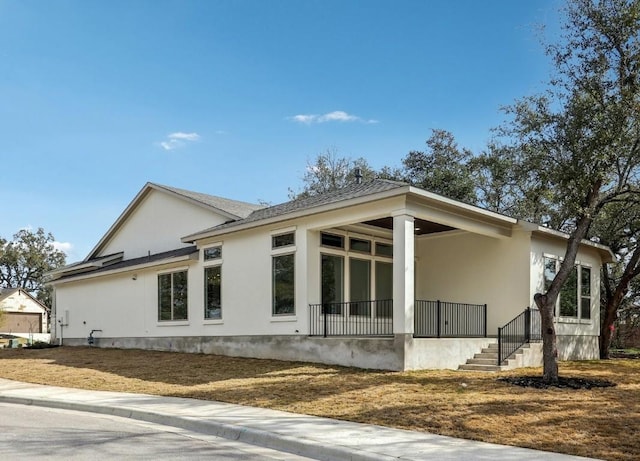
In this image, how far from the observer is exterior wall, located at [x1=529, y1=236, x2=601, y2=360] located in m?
18.5

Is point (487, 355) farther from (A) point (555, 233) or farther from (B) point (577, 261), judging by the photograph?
(B) point (577, 261)

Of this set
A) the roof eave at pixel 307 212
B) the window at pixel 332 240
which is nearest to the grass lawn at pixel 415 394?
the window at pixel 332 240

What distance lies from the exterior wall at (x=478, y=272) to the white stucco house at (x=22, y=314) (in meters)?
45.4

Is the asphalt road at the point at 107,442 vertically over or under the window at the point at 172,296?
under

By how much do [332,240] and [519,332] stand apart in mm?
5871

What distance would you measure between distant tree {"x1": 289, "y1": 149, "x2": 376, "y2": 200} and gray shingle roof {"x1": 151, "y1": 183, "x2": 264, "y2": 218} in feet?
49.8

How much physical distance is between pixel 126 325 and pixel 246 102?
939 centimetres

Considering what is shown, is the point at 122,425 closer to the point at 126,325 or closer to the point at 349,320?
the point at 349,320

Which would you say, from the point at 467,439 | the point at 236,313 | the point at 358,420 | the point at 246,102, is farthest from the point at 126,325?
the point at 467,439

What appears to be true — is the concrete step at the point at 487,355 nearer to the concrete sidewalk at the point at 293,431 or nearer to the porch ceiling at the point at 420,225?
the porch ceiling at the point at 420,225

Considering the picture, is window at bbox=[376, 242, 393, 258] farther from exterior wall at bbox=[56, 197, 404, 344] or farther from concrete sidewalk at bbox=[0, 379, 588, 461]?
concrete sidewalk at bbox=[0, 379, 588, 461]

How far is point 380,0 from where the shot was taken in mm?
16875

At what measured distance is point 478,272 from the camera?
19125 mm

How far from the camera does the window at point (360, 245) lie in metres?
18.2
